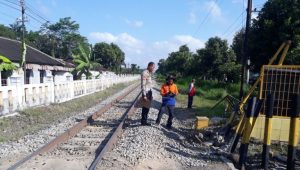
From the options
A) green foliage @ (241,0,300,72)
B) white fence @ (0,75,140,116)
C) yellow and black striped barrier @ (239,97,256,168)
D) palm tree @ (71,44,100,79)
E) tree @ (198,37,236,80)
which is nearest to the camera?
yellow and black striped barrier @ (239,97,256,168)

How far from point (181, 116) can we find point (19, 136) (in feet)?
24.0

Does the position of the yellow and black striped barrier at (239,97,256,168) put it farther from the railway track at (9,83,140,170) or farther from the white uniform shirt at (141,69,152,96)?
the white uniform shirt at (141,69,152,96)

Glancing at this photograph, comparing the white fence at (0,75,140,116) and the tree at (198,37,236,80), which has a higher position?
the tree at (198,37,236,80)

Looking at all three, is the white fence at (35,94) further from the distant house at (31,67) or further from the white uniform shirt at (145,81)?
the white uniform shirt at (145,81)

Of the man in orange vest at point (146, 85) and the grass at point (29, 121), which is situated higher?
the man in orange vest at point (146, 85)

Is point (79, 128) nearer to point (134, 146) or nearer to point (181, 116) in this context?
point (134, 146)

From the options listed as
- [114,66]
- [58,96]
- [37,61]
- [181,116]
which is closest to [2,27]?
[114,66]

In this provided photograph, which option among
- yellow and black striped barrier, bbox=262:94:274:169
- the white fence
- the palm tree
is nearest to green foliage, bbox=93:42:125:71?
the palm tree

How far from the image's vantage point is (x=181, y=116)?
49.7 ft

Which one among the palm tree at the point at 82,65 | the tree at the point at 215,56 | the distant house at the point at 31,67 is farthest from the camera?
the tree at the point at 215,56

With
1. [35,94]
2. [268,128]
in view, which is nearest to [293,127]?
[268,128]

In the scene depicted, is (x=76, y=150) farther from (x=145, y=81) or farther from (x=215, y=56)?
(x=215, y=56)

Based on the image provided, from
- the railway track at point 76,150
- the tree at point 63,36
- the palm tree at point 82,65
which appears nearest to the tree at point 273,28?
the railway track at point 76,150

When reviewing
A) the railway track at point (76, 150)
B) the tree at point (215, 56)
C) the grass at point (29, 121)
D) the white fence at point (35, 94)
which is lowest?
the grass at point (29, 121)
